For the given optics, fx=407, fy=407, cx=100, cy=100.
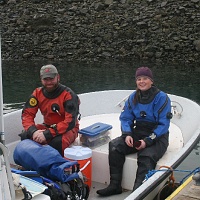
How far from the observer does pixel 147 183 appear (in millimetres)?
3863

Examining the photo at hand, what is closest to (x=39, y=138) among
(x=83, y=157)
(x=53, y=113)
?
(x=53, y=113)

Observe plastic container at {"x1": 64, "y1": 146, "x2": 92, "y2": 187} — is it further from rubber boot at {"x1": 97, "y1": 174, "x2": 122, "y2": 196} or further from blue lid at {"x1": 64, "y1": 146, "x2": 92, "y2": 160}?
rubber boot at {"x1": 97, "y1": 174, "x2": 122, "y2": 196}

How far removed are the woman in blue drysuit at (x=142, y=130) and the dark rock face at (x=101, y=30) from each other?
18091mm

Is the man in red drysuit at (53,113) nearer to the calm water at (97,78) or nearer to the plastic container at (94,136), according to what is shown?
the plastic container at (94,136)

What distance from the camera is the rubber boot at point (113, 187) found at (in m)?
4.61

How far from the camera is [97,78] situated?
62.9 ft

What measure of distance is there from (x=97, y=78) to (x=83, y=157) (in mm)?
14611

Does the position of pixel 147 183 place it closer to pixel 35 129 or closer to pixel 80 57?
pixel 35 129

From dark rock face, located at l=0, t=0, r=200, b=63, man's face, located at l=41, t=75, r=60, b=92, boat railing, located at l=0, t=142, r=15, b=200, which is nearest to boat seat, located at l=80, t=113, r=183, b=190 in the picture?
man's face, located at l=41, t=75, r=60, b=92

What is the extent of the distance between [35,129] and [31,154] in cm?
65

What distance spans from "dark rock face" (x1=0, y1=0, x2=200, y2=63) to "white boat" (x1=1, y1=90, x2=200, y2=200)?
16196 mm

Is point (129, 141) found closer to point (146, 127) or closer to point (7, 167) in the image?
point (146, 127)

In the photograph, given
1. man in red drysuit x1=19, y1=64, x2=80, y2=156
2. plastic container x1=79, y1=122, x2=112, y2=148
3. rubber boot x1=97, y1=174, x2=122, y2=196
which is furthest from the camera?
plastic container x1=79, y1=122, x2=112, y2=148

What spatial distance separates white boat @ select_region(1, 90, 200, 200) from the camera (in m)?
4.14
